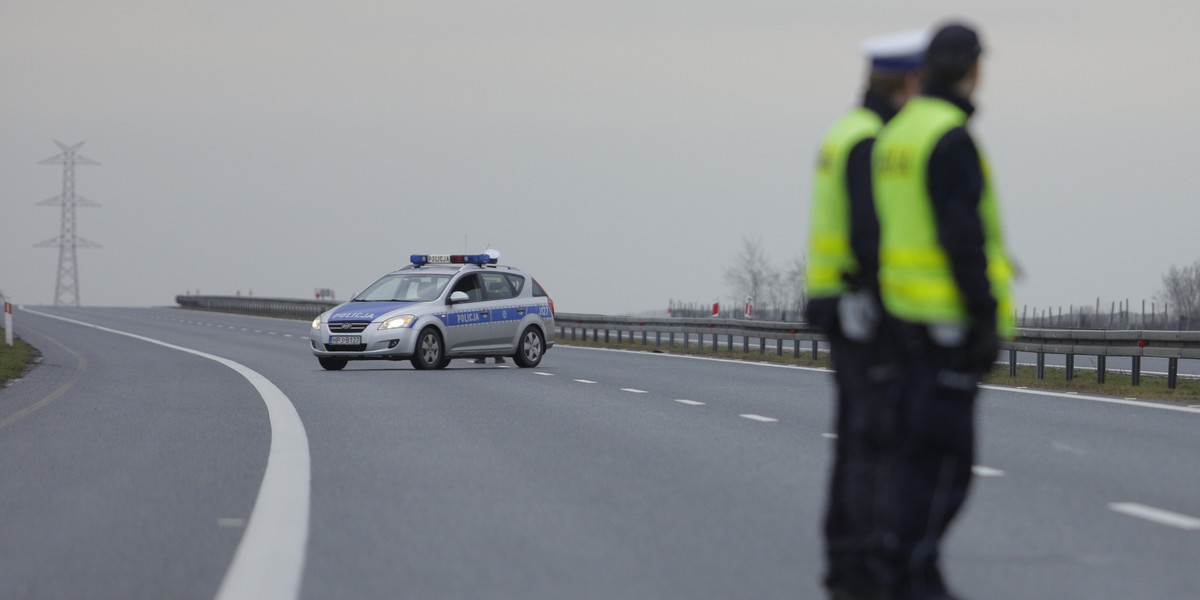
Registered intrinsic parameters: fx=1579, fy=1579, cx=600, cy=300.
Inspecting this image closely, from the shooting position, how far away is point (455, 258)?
24719 mm

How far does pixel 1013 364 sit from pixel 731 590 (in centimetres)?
1706

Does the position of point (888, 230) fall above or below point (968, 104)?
below

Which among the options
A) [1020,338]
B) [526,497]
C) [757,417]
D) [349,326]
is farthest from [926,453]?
[349,326]

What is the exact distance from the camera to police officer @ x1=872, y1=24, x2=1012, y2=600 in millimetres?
4547

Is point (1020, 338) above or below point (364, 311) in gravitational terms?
below

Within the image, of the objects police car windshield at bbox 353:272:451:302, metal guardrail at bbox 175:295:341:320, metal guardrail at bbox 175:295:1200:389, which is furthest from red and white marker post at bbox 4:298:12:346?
metal guardrail at bbox 175:295:341:320

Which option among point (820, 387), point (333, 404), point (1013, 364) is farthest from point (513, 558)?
point (1013, 364)

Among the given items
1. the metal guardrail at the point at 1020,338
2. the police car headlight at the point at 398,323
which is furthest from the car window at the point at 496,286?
the metal guardrail at the point at 1020,338

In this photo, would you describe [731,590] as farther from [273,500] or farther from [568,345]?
[568,345]

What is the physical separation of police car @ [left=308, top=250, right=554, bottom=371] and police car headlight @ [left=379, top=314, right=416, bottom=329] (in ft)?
0.05

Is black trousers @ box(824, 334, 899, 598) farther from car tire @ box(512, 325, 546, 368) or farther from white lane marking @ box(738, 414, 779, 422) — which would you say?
car tire @ box(512, 325, 546, 368)

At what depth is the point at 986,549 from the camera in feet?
22.0

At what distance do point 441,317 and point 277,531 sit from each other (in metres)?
15.9

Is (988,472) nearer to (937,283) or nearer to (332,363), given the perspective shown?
(937,283)
